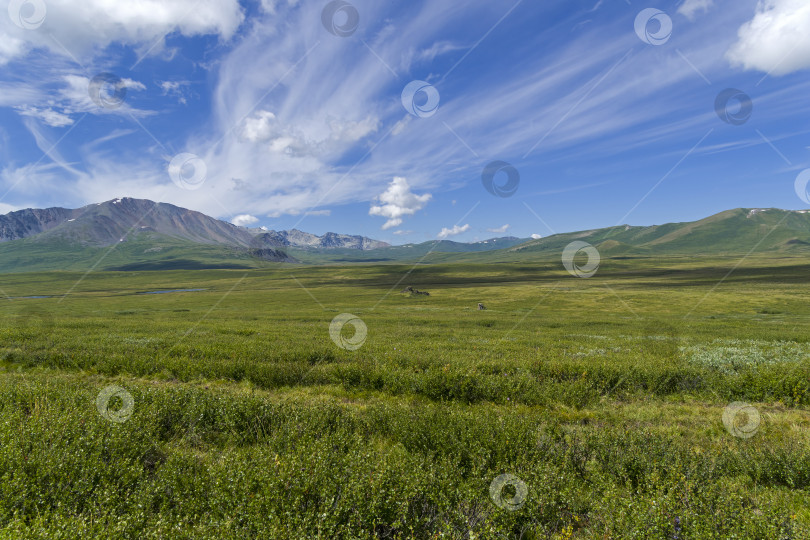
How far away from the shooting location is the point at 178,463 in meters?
6.27

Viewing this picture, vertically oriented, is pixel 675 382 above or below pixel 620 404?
above

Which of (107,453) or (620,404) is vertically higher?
(620,404)

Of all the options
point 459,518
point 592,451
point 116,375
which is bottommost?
point 116,375

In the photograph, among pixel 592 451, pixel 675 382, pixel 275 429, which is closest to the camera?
pixel 592 451

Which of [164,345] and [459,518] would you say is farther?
[164,345]

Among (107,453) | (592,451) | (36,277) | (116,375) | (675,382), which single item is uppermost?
(675,382)

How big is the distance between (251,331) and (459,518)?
25.3 meters

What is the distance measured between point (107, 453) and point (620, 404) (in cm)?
1419

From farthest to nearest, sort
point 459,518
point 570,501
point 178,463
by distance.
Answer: point 178,463
point 570,501
point 459,518

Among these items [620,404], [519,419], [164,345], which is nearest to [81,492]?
[519,419]

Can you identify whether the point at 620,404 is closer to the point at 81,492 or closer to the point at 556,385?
the point at 556,385

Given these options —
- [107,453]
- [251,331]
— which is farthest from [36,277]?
[107,453]

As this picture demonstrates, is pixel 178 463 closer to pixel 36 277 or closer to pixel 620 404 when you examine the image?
pixel 620 404

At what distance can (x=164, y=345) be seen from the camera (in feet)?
62.1
